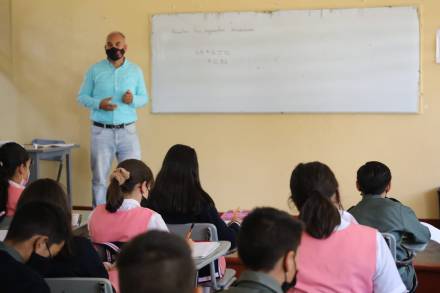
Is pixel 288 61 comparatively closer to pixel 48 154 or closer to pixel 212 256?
pixel 48 154

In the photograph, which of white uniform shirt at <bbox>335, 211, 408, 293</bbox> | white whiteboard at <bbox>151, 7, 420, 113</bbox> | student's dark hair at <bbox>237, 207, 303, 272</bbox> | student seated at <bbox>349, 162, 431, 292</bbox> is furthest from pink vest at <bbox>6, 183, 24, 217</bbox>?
white whiteboard at <bbox>151, 7, 420, 113</bbox>

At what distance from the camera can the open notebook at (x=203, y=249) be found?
2.25m

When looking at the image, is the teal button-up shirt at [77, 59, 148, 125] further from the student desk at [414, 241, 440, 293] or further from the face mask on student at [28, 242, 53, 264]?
the face mask on student at [28, 242, 53, 264]

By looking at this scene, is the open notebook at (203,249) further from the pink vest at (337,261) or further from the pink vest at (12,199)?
the pink vest at (12,199)

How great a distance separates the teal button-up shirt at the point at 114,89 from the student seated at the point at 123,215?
96.2 inches

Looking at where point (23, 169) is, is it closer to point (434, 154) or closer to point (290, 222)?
point (290, 222)

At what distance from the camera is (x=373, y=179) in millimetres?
2781

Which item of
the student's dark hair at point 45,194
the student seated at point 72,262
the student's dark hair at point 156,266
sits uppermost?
the student's dark hair at point 156,266

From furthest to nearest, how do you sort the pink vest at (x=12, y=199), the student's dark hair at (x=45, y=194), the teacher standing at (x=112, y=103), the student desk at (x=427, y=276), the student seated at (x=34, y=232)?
the teacher standing at (x=112, y=103) < the student desk at (x=427, y=276) < the pink vest at (x=12, y=199) < the student's dark hair at (x=45, y=194) < the student seated at (x=34, y=232)

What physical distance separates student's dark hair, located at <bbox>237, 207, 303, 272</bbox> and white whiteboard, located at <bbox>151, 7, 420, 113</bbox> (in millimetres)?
3963

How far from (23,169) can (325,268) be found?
1987 millimetres

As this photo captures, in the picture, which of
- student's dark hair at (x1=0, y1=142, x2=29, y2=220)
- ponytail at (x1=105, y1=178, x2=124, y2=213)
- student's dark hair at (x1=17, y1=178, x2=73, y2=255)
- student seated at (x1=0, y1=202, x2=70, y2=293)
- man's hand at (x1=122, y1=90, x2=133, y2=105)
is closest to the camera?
student seated at (x1=0, y1=202, x2=70, y2=293)

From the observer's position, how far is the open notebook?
2.25 meters

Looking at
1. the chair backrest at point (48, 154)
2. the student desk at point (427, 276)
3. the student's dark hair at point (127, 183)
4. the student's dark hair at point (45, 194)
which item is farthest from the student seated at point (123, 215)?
the chair backrest at point (48, 154)
